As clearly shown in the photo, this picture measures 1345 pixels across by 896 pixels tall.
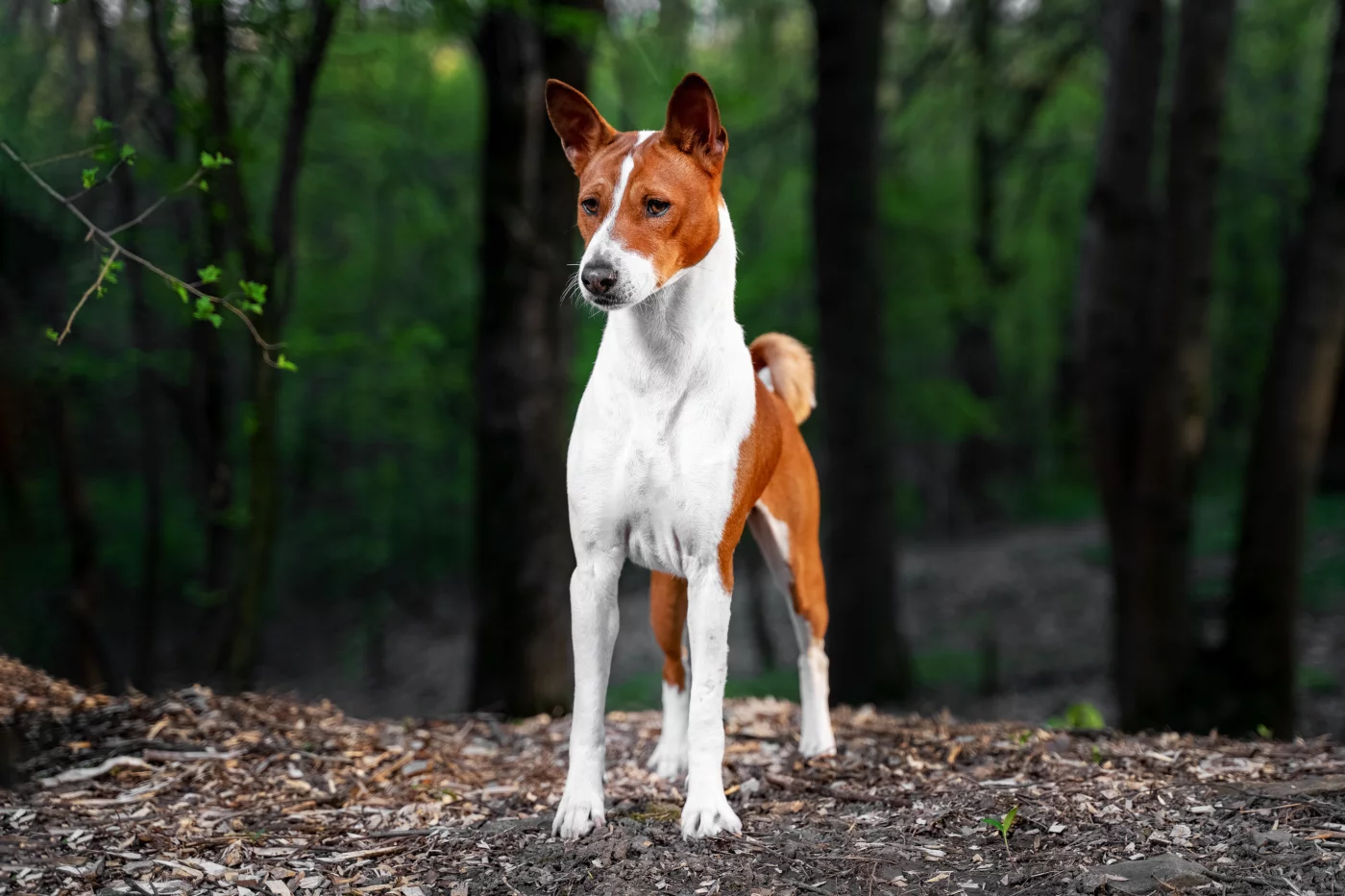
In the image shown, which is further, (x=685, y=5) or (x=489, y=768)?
(x=685, y=5)

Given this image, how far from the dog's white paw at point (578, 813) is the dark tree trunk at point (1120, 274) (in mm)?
6282

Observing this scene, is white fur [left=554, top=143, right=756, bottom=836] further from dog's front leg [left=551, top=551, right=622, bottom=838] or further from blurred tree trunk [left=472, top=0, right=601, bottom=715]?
blurred tree trunk [left=472, top=0, right=601, bottom=715]

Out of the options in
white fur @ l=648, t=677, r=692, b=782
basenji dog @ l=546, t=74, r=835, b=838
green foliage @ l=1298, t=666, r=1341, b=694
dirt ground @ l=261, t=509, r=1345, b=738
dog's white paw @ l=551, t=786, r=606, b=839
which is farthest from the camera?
dirt ground @ l=261, t=509, r=1345, b=738

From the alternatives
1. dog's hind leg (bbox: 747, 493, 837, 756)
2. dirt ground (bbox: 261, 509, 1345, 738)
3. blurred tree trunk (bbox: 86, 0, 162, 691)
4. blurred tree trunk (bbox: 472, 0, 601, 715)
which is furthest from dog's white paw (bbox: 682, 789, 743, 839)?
dirt ground (bbox: 261, 509, 1345, 738)

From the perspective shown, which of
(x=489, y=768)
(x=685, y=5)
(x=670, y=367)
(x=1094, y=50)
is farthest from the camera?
(x=1094, y=50)

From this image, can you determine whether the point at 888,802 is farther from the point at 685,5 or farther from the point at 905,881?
the point at 685,5

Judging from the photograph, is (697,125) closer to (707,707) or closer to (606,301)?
(606,301)

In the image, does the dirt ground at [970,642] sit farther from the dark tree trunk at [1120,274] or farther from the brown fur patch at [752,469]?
the brown fur patch at [752,469]

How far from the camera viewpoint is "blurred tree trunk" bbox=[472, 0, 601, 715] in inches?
306

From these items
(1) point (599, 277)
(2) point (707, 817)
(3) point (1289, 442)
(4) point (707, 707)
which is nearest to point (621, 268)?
(1) point (599, 277)

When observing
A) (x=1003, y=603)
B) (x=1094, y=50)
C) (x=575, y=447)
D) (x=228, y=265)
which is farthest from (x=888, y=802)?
(x=1094, y=50)

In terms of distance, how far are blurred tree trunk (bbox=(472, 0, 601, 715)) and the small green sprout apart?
4212 millimetres

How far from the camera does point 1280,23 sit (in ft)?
55.1

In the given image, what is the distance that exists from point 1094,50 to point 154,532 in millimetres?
15354
